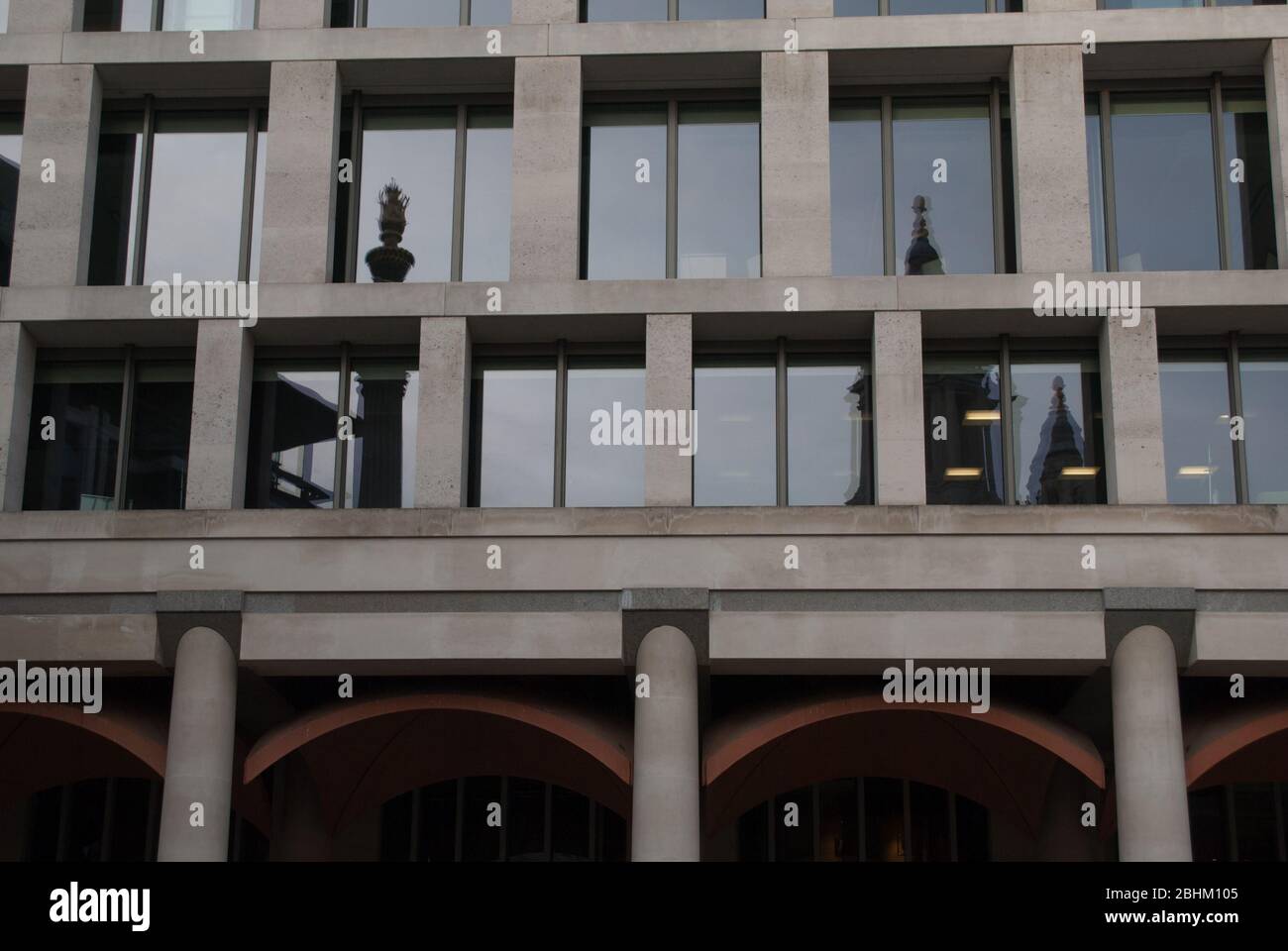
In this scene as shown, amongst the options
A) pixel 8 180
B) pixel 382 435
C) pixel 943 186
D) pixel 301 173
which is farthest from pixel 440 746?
pixel 943 186

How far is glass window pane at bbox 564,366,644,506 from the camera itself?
26875 mm

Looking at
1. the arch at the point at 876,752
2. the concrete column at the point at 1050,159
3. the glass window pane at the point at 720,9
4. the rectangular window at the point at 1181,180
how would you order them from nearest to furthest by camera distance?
the arch at the point at 876,752
the concrete column at the point at 1050,159
the rectangular window at the point at 1181,180
the glass window pane at the point at 720,9

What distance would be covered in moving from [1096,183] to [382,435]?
510 inches

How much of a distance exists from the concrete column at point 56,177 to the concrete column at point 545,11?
752 centimetres

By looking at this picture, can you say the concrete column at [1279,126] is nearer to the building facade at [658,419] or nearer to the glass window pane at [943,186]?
the building facade at [658,419]

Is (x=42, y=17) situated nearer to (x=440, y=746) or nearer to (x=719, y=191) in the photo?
(x=719, y=191)

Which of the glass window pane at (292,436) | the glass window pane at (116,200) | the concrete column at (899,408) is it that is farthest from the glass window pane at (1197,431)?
the glass window pane at (116,200)

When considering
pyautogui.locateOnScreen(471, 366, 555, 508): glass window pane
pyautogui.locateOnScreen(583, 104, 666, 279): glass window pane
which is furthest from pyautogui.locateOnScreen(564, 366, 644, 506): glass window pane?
pyautogui.locateOnScreen(583, 104, 666, 279): glass window pane

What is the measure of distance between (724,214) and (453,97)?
5.33 m

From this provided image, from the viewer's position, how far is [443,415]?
26.2 meters

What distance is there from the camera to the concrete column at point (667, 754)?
2375 centimetres

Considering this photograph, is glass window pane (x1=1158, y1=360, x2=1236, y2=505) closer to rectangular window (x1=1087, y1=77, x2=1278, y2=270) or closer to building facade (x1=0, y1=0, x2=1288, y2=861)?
building facade (x1=0, y1=0, x2=1288, y2=861)

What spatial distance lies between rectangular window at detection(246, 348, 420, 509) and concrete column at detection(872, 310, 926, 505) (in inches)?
306
